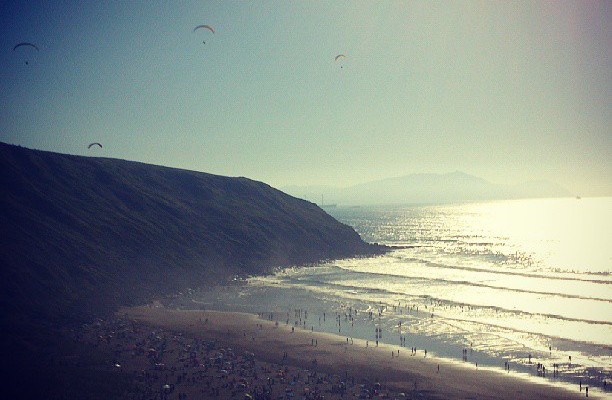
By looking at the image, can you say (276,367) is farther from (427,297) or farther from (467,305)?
(427,297)

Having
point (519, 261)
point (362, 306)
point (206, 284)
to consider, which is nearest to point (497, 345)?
point (362, 306)

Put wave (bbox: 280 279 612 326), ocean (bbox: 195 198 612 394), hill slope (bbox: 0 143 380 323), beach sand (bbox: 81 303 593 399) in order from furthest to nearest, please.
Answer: wave (bbox: 280 279 612 326), hill slope (bbox: 0 143 380 323), ocean (bbox: 195 198 612 394), beach sand (bbox: 81 303 593 399)

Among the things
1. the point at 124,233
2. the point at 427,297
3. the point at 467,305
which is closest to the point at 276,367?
the point at 467,305

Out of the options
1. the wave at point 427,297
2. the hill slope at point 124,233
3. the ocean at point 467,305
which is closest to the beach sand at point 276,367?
the ocean at point 467,305

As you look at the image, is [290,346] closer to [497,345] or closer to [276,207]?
[497,345]

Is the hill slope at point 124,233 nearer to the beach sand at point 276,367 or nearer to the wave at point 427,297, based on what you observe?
the beach sand at point 276,367

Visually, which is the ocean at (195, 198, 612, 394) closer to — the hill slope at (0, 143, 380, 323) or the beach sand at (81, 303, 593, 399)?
the beach sand at (81, 303, 593, 399)

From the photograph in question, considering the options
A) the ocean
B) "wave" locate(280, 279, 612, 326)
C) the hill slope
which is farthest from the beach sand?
"wave" locate(280, 279, 612, 326)
